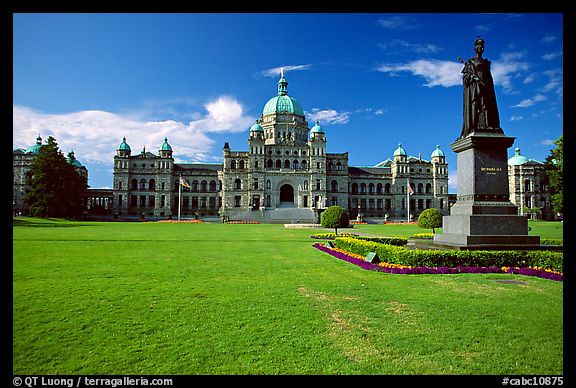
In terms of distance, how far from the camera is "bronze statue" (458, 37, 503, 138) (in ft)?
46.1

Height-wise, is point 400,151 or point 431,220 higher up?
point 400,151

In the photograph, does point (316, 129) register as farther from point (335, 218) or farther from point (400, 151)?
point (335, 218)

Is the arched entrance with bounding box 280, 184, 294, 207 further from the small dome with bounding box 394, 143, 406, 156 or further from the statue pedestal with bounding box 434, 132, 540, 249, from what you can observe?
the statue pedestal with bounding box 434, 132, 540, 249

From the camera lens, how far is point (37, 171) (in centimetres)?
5341

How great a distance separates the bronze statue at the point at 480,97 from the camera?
553 inches

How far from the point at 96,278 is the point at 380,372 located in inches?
340

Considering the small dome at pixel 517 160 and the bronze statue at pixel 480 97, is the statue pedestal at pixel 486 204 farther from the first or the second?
the small dome at pixel 517 160

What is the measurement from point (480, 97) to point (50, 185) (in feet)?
192

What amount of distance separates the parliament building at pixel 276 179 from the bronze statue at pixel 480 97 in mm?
54072

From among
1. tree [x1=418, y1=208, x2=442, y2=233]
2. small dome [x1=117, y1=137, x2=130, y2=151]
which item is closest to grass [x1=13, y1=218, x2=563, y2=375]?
tree [x1=418, y1=208, x2=442, y2=233]

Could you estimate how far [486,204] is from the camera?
1330 centimetres

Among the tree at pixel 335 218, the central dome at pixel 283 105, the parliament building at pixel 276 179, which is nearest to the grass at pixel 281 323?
the tree at pixel 335 218

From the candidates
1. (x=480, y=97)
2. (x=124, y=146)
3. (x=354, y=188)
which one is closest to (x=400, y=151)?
(x=354, y=188)
